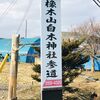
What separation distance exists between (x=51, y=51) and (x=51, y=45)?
145 mm

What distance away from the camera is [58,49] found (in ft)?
30.2

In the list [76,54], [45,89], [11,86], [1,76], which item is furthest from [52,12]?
[1,76]

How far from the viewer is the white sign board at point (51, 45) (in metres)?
8.90

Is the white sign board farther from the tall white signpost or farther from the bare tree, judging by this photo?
the bare tree

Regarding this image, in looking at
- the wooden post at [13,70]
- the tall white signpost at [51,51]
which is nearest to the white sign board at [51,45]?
the tall white signpost at [51,51]

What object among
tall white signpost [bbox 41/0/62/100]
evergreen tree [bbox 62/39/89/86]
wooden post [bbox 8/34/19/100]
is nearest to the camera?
tall white signpost [bbox 41/0/62/100]

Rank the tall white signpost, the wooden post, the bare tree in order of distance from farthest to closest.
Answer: the bare tree
the wooden post
the tall white signpost

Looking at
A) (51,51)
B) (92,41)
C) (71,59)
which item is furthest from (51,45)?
(92,41)

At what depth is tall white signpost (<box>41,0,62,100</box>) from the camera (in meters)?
8.85

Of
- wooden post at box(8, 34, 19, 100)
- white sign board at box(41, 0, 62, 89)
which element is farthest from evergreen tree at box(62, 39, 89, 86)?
white sign board at box(41, 0, 62, 89)

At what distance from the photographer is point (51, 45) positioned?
905 centimetres

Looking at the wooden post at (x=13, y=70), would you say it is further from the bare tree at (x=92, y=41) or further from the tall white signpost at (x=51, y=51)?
the bare tree at (x=92, y=41)

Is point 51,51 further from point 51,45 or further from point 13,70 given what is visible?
point 13,70

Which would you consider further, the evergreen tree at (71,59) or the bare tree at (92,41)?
the bare tree at (92,41)
